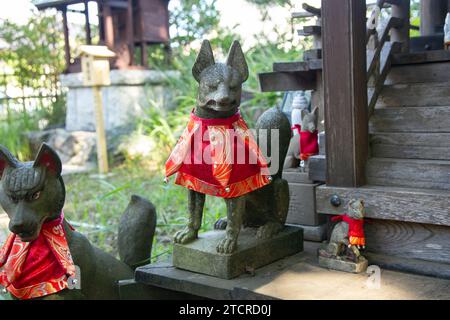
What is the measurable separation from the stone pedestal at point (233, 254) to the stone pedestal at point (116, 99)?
20.2 feet

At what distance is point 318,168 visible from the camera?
2771 millimetres

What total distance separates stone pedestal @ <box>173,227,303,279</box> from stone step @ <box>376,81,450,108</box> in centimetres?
91

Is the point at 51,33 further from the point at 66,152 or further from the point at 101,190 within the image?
the point at 101,190

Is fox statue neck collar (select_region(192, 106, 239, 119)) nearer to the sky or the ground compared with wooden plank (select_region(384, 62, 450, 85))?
nearer to the ground

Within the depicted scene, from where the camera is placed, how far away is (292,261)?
2.52 meters

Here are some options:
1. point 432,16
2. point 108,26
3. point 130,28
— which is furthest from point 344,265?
point 130,28

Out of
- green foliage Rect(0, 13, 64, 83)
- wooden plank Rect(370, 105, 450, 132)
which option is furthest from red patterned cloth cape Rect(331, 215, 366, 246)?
green foliage Rect(0, 13, 64, 83)

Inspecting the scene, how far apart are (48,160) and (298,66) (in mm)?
1647

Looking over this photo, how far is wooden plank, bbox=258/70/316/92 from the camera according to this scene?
3.26 metres

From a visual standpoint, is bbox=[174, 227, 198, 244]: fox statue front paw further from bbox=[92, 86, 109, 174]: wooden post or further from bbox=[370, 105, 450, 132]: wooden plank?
bbox=[92, 86, 109, 174]: wooden post

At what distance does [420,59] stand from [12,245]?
2.31 metres

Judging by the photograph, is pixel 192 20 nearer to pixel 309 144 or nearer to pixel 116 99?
pixel 116 99
